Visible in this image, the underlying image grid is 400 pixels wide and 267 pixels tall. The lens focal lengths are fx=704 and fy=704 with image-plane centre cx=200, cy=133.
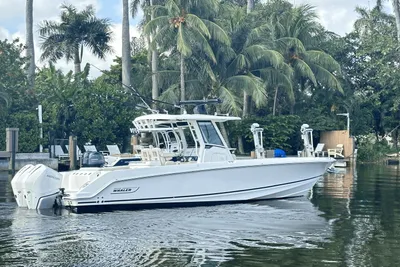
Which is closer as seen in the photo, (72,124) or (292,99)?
(72,124)

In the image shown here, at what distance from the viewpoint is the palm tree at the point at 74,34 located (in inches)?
1783

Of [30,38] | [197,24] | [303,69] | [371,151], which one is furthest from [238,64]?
[30,38]

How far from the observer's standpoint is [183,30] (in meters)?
37.2

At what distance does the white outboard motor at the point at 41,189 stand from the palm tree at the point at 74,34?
29971mm

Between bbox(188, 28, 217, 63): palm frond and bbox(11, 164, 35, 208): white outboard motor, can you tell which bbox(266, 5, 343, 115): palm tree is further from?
bbox(11, 164, 35, 208): white outboard motor

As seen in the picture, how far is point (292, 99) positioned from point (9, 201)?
28.2 m

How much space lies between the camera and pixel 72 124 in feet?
116

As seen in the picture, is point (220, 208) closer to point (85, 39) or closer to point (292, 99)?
point (292, 99)

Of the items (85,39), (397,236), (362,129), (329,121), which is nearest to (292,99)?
(329,121)

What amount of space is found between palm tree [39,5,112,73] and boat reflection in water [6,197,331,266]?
99.6 feet

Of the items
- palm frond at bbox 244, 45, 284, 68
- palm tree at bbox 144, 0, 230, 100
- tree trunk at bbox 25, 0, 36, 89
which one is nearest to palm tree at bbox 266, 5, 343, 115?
palm frond at bbox 244, 45, 284, 68

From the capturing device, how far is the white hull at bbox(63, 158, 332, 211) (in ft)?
52.1

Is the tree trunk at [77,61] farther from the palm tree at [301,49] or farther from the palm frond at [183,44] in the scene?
the palm tree at [301,49]

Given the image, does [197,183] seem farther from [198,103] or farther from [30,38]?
[30,38]
